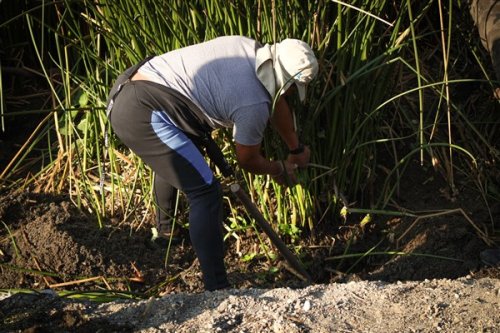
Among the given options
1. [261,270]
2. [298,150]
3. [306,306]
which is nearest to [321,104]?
[298,150]

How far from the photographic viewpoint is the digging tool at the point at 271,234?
3.13 metres

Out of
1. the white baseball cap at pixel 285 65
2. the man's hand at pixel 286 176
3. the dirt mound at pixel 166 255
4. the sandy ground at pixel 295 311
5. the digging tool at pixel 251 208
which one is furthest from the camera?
the dirt mound at pixel 166 255

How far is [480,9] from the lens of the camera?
3.47 meters

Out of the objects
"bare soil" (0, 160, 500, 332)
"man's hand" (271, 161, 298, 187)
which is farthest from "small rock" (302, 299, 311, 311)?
"man's hand" (271, 161, 298, 187)

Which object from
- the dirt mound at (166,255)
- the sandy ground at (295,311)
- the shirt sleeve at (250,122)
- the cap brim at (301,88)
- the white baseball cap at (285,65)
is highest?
the white baseball cap at (285,65)

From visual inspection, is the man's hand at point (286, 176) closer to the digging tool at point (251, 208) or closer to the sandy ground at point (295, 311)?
the digging tool at point (251, 208)

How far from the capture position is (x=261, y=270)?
352cm

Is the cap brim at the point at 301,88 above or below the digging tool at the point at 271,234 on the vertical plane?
above

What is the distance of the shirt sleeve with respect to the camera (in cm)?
283

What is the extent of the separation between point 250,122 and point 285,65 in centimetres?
24

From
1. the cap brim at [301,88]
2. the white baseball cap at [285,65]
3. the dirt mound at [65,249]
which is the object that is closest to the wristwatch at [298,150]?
the cap brim at [301,88]

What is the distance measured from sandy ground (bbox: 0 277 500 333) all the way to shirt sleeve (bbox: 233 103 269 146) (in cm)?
59

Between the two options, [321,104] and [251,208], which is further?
[321,104]

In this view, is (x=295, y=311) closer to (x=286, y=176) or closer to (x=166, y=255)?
(x=286, y=176)
